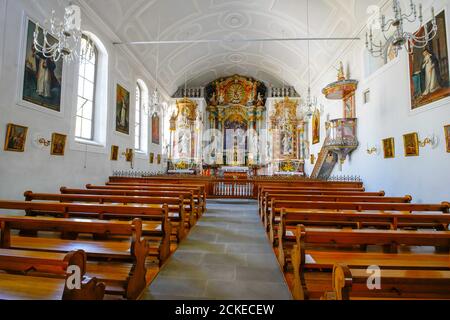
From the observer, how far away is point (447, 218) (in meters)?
2.74

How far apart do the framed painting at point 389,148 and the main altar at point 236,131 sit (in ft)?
24.1

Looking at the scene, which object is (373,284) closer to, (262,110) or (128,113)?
(128,113)

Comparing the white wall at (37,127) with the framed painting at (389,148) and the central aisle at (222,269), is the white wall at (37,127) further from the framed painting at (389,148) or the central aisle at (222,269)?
the framed painting at (389,148)

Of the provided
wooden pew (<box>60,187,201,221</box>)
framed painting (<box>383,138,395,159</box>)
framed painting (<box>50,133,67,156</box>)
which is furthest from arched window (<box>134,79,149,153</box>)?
framed painting (<box>383,138,395,159</box>)

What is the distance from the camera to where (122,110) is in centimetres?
825

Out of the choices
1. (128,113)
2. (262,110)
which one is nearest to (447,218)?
(128,113)

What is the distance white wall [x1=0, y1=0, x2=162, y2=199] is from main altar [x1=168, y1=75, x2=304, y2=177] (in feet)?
20.6

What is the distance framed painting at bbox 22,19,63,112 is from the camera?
4.59m

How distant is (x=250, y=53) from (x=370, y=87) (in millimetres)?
7372

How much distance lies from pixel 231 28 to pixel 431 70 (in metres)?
7.37

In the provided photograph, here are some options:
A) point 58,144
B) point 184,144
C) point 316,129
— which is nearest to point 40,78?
point 58,144

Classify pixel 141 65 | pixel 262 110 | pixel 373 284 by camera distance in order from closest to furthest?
pixel 373 284
pixel 141 65
pixel 262 110

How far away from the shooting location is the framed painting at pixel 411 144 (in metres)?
4.92

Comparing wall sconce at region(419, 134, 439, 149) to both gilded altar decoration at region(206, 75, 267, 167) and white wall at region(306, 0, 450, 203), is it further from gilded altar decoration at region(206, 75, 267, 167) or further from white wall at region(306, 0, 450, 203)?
gilded altar decoration at region(206, 75, 267, 167)
